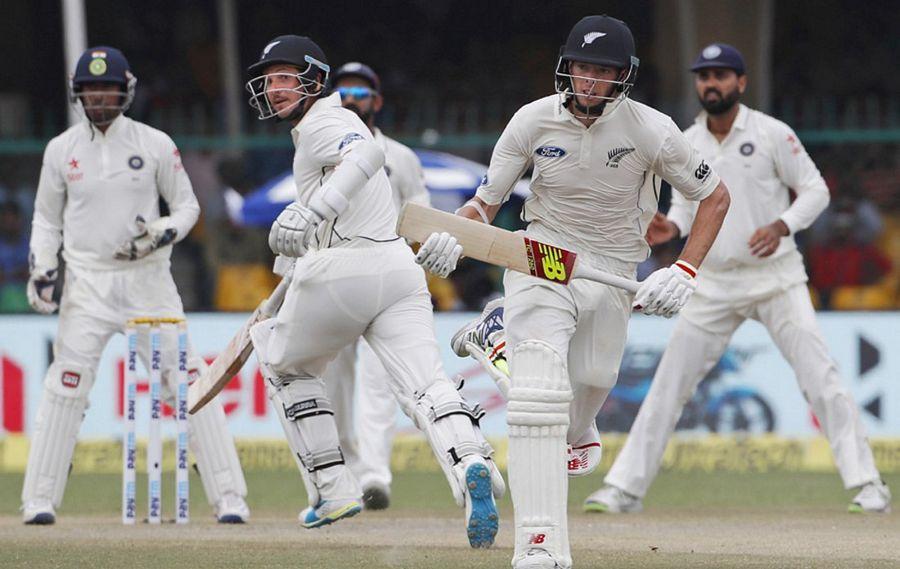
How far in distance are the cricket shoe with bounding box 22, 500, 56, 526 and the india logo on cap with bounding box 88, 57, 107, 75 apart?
1862 millimetres

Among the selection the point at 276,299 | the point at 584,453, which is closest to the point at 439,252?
the point at 584,453

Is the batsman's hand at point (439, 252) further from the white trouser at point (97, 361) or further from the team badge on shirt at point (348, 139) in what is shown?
the white trouser at point (97, 361)

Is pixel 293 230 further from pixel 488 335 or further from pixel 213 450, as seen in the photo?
pixel 213 450

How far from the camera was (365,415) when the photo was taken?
28.8ft

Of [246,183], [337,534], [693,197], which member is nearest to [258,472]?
[246,183]

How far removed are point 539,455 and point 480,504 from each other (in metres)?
0.48

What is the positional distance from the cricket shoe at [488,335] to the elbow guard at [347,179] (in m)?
0.62

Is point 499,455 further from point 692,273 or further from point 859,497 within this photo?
point 692,273

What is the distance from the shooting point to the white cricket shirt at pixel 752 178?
27.4ft

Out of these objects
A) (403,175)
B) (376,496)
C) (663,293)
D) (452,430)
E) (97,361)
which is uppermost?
(663,293)

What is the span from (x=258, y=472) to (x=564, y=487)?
571 centimetres

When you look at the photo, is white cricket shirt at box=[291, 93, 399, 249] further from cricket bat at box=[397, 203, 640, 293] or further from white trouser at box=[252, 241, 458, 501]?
cricket bat at box=[397, 203, 640, 293]

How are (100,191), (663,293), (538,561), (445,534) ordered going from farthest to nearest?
(100,191), (445,534), (663,293), (538,561)

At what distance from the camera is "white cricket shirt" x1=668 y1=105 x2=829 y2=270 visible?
836 centimetres
